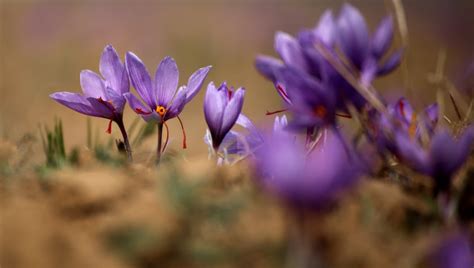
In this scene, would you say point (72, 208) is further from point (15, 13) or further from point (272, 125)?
point (15, 13)

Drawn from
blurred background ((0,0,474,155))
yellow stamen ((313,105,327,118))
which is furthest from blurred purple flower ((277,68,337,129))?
blurred background ((0,0,474,155))

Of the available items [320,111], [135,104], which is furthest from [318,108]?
[135,104]

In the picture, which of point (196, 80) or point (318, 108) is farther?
point (196, 80)

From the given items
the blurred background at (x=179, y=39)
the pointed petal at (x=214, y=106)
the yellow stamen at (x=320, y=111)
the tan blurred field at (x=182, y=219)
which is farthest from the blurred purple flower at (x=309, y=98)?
the blurred background at (x=179, y=39)

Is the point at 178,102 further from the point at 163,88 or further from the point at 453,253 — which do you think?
the point at 453,253

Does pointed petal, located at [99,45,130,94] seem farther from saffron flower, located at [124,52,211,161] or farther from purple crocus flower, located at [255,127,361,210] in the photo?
purple crocus flower, located at [255,127,361,210]

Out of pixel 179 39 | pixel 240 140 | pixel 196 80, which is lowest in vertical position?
pixel 240 140
